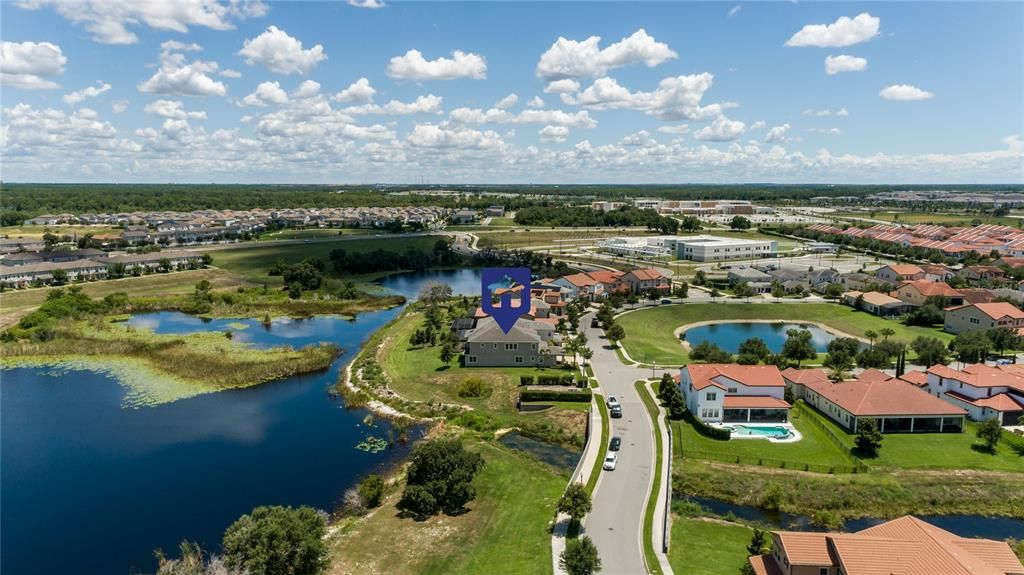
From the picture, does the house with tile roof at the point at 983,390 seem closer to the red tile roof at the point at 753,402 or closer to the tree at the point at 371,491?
the red tile roof at the point at 753,402

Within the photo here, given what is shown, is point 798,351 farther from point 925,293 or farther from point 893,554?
point 925,293

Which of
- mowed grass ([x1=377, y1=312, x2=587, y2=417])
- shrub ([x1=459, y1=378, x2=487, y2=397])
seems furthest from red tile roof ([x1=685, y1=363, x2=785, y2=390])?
shrub ([x1=459, y1=378, x2=487, y2=397])

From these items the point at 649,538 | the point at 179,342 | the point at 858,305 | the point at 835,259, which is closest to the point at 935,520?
the point at 649,538

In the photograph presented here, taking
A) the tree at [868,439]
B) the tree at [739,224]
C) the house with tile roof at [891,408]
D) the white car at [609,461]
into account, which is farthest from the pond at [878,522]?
the tree at [739,224]

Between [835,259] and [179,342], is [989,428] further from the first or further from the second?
[835,259]

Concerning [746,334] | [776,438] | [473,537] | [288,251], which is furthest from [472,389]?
[288,251]

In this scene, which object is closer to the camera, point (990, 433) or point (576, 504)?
point (576, 504)

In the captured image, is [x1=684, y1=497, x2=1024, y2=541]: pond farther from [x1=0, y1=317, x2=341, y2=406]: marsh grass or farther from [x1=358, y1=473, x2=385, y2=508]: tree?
[x1=0, y1=317, x2=341, y2=406]: marsh grass
